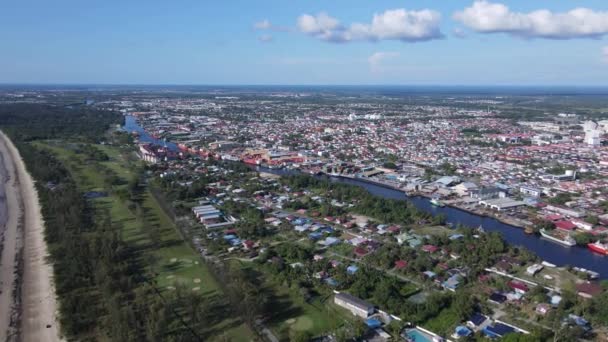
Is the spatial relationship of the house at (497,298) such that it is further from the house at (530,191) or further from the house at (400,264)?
the house at (530,191)

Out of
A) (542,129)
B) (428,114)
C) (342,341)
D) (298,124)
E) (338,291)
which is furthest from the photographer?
(428,114)

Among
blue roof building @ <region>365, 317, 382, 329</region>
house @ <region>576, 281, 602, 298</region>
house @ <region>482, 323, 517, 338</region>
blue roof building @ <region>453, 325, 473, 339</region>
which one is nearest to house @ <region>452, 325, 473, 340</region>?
blue roof building @ <region>453, 325, 473, 339</region>

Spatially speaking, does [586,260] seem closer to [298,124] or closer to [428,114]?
[298,124]

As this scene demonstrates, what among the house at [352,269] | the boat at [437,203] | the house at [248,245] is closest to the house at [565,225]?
the boat at [437,203]

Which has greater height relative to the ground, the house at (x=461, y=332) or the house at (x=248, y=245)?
the house at (x=461, y=332)

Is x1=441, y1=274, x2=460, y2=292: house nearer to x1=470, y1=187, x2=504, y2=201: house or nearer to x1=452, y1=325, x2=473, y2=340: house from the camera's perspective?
x1=452, y1=325, x2=473, y2=340: house

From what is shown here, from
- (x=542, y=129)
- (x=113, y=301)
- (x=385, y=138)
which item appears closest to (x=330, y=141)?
(x=385, y=138)

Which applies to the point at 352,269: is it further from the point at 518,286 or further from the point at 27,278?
the point at 27,278
